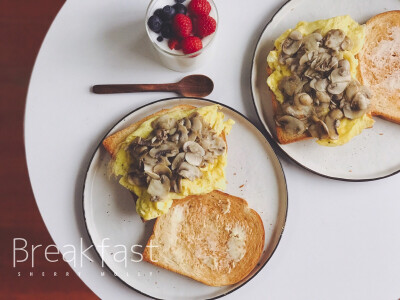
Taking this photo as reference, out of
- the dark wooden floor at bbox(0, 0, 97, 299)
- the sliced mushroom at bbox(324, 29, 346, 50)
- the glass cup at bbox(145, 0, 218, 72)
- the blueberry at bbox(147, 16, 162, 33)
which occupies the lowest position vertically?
the dark wooden floor at bbox(0, 0, 97, 299)

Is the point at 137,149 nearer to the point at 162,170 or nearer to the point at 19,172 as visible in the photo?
the point at 162,170

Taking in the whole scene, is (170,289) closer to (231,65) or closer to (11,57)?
(231,65)

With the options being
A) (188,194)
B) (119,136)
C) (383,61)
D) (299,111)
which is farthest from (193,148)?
(383,61)

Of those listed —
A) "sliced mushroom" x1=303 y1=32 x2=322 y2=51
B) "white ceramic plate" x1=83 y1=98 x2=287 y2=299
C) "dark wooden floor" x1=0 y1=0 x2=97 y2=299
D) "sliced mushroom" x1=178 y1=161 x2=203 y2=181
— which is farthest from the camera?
"dark wooden floor" x1=0 y1=0 x2=97 y2=299

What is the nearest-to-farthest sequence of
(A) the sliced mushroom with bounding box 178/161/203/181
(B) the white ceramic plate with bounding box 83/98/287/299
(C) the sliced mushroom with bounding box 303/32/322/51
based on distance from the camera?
(A) the sliced mushroom with bounding box 178/161/203/181, (C) the sliced mushroom with bounding box 303/32/322/51, (B) the white ceramic plate with bounding box 83/98/287/299

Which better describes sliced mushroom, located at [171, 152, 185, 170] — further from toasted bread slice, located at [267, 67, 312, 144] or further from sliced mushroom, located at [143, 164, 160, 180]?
toasted bread slice, located at [267, 67, 312, 144]

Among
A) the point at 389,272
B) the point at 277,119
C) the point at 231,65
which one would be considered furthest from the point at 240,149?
the point at 389,272

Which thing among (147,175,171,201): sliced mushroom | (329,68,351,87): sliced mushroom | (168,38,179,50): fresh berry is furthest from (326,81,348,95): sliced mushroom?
(147,175,171,201): sliced mushroom
